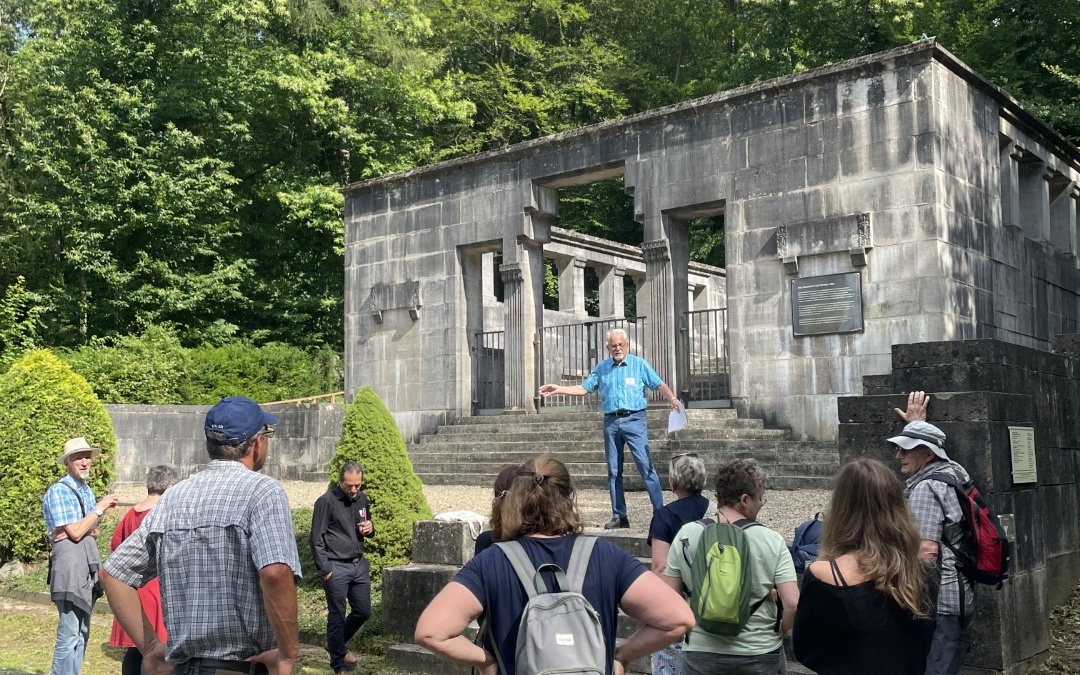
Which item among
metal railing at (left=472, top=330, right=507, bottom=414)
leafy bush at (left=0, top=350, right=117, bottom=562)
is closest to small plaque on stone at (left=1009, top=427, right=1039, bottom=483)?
leafy bush at (left=0, top=350, right=117, bottom=562)

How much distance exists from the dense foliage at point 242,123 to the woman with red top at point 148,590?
22.0 m

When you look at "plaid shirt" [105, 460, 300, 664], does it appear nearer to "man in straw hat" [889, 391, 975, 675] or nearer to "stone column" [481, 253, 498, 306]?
"man in straw hat" [889, 391, 975, 675]

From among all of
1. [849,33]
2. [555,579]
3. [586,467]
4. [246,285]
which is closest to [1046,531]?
[555,579]

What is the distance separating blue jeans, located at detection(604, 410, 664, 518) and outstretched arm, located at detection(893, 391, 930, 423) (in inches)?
96.9

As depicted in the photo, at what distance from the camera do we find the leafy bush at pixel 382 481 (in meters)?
10.4

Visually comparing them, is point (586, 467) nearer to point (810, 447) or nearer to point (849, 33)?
point (810, 447)

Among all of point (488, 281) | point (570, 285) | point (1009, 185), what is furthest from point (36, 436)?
point (570, 285)

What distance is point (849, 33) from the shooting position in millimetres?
28906

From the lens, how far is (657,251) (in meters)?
16.8

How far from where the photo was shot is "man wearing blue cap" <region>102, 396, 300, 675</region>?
3809 millimetres

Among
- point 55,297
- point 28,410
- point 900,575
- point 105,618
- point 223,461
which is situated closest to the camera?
point 900,575

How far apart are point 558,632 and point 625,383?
6414 millimetres

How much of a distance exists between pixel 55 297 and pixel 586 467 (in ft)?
60.5

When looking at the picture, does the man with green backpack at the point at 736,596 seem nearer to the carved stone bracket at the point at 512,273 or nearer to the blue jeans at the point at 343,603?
the blue jeans at the point at 343,603
